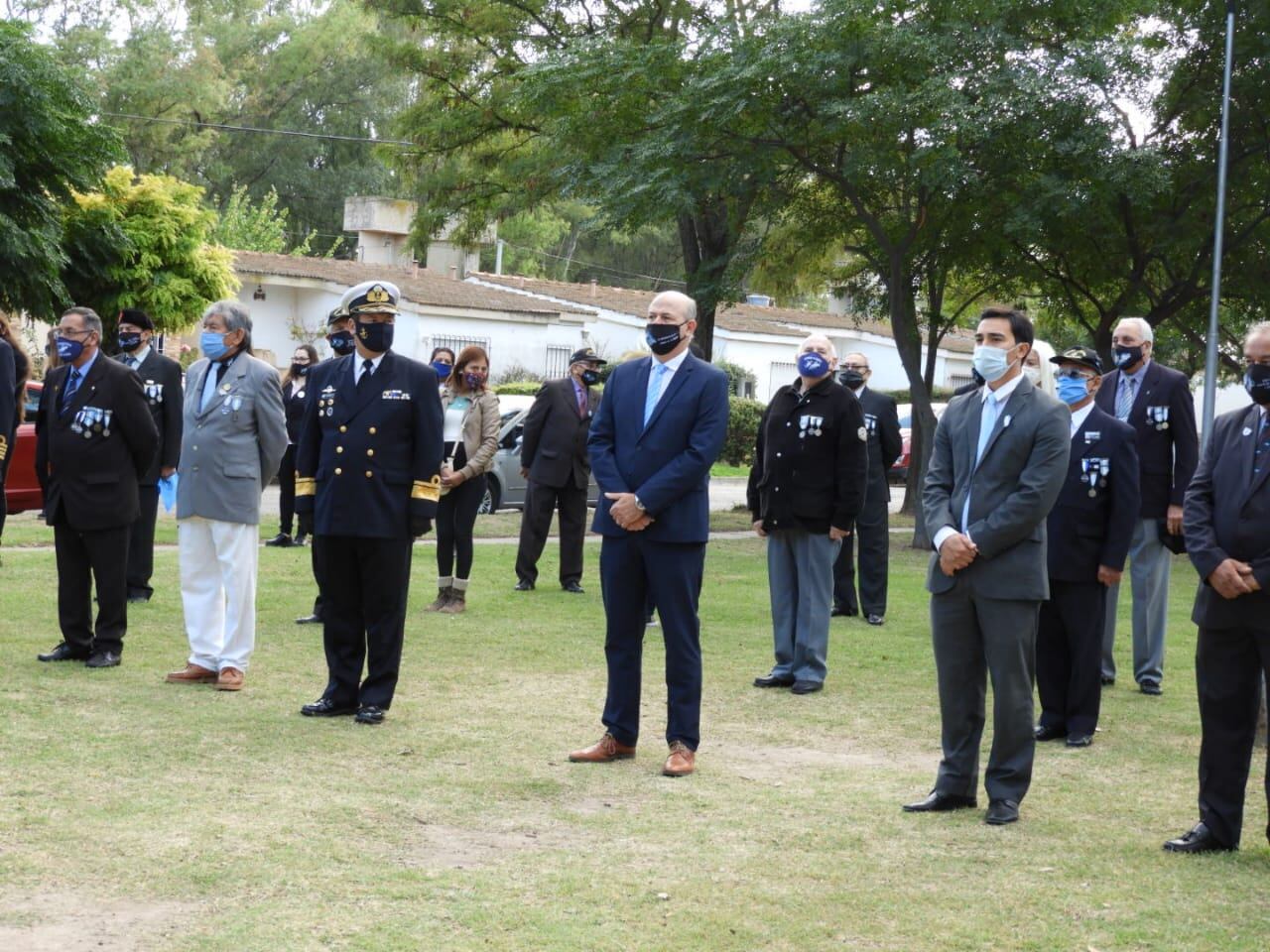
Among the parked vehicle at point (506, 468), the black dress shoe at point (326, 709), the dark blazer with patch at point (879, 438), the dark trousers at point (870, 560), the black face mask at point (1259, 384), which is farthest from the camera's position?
the parked vehicle at point (506, 468)

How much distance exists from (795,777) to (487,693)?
2.48m

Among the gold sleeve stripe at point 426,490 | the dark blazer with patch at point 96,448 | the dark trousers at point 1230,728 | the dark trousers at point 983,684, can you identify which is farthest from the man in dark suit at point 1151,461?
the dark blazer with patch at point 96,448

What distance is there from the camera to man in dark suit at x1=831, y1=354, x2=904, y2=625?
526 inches

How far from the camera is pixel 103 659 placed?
9680 millimetres

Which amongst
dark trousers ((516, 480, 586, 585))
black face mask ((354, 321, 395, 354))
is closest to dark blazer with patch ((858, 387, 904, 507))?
dark trousers ((516, 480, 586, 585))

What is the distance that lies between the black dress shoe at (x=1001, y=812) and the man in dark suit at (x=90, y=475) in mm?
5405

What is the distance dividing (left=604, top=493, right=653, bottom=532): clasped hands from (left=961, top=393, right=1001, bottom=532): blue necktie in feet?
4.74

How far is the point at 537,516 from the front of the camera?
1451cm

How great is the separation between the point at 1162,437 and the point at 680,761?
4.49 meters

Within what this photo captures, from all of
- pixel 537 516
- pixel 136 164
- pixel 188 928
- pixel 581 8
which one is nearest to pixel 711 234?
pixel 581 8

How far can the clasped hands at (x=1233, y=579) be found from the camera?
6309mm

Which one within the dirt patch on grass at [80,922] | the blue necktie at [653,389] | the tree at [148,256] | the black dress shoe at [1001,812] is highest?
the tree at [148,256]

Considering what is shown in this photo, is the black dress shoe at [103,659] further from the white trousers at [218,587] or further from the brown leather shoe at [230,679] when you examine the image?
the brown leather shoe at [230,679]

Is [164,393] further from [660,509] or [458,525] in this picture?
[660,509]
